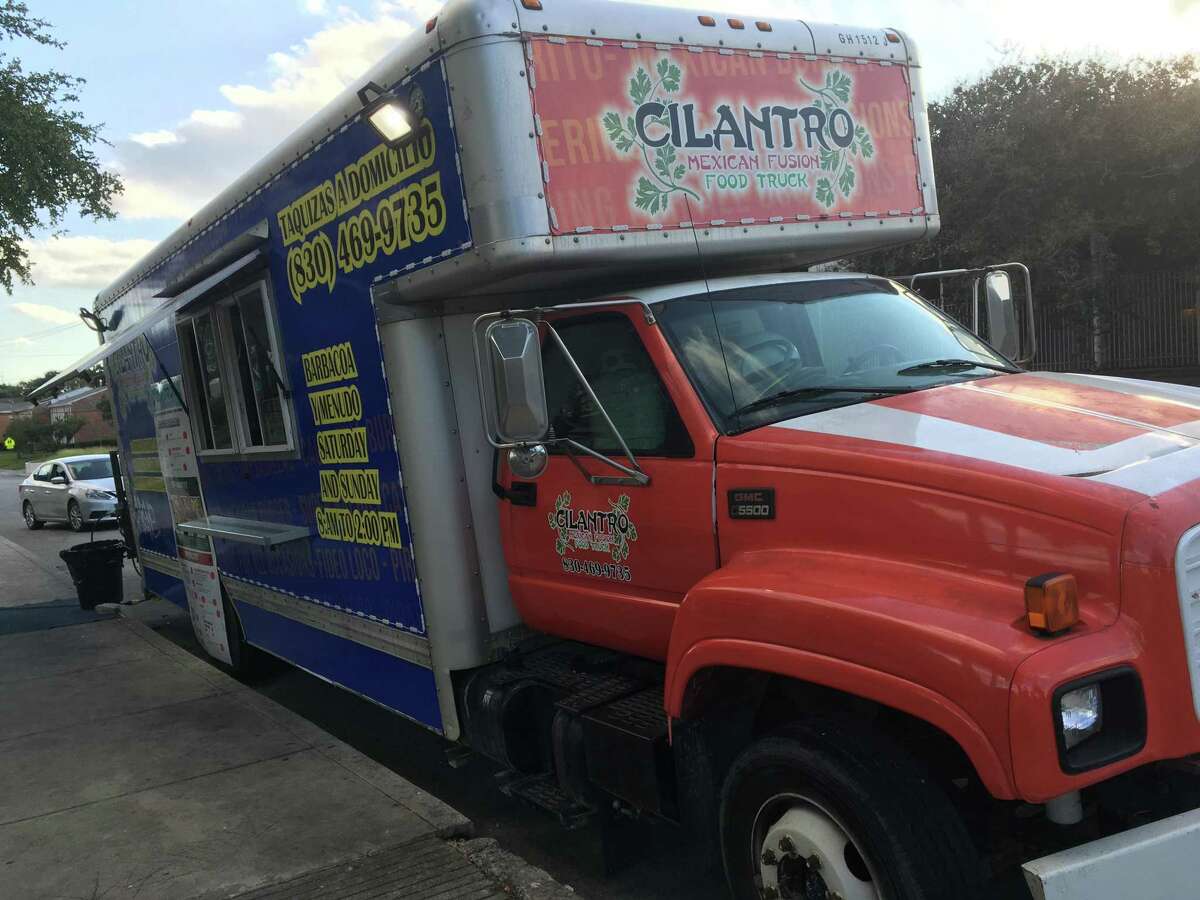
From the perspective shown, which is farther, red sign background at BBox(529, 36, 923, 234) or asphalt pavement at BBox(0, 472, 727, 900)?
asphalt pavement at BBox(0, 472, 727, 900)

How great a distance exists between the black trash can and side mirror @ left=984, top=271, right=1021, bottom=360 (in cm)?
881

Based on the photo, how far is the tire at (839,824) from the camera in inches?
98.7

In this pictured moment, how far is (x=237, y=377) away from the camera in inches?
256

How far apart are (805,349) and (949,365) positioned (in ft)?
1.75

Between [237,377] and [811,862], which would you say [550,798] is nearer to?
[811,862]

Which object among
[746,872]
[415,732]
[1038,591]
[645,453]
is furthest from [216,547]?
[1038,591]

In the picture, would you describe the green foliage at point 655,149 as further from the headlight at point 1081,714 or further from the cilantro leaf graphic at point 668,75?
the headlight at point 1081,714

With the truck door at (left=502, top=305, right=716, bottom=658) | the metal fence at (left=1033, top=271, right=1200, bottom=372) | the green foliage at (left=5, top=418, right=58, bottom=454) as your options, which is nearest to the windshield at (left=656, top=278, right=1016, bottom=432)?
the truck door at (left=502, top=305, right=716, bottom=658)

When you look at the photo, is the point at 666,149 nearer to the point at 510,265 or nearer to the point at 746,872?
the point at 510,265

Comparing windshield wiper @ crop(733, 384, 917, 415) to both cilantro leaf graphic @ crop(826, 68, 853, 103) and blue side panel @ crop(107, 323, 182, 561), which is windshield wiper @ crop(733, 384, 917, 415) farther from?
blue side panel @ crop(107, 323, 182, 561)

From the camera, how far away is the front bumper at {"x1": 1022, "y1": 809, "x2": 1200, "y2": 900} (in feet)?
7.40

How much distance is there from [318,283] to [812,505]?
3055 millimetres

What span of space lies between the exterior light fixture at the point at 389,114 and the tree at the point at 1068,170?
1482 centimetres

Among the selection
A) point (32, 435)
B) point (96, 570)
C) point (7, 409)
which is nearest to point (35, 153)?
point (96, 570)
